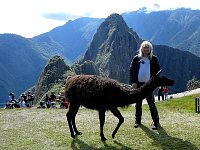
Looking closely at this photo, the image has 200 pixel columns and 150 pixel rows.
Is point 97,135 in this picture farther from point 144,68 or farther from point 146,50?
point 146,50

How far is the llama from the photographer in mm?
12617

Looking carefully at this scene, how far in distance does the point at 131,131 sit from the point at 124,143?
183 centimetres

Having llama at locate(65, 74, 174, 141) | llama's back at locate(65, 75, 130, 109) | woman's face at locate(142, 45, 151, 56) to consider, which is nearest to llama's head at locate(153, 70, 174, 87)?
llama at locate(65, 74, 174, 141)

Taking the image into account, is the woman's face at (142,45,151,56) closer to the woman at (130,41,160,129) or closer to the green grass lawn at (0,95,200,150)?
the woman at (130,41,160,129)

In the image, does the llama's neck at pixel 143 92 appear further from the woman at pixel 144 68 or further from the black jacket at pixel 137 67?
the black jacket at pixel 137 67

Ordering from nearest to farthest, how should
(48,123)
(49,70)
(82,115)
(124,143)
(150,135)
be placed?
(124,143)
(150,135)
(48,123)
(82,115)
(49,70)

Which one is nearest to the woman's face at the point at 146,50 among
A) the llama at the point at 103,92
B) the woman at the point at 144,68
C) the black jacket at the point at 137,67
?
the woman at the point at 144,68

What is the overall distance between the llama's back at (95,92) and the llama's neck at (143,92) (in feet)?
1.16

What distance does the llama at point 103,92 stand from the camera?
12.6m

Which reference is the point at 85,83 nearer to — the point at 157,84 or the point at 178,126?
the point at 157,84

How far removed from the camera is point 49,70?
19050 centimetres

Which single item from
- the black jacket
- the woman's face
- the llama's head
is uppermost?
the woman's face

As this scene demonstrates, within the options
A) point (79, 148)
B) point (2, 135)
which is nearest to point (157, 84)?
point (79, 148)

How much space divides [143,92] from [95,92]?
1659 mm
